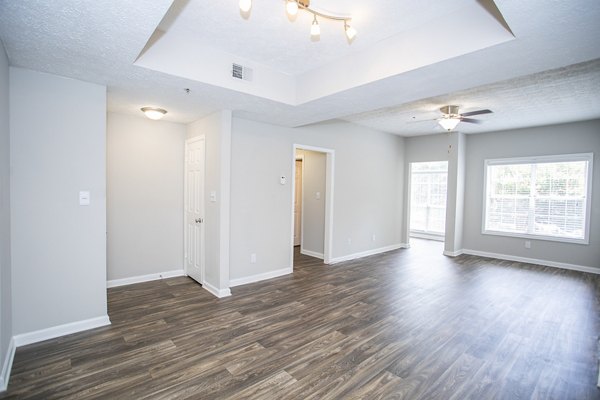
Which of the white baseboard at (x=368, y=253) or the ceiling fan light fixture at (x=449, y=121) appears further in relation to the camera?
the white baseboard at (x=368, y=253)

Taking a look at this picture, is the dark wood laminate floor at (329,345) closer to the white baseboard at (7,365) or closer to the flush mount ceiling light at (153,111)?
the white baseboard at (7,365)

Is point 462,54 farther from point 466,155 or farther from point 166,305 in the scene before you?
point 466,155

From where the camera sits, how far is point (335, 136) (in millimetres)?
5719

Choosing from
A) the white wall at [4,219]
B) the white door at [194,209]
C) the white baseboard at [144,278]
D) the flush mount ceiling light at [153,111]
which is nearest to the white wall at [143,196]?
the white baseboard at [144,278]

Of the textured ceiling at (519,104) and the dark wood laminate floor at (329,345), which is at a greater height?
the textured ceiling at (519,104)

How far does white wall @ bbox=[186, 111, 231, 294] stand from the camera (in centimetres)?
389

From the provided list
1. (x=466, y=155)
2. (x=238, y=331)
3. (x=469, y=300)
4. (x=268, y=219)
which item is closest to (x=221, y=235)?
(x=268, y=219)

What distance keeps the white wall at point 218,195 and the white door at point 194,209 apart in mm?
208

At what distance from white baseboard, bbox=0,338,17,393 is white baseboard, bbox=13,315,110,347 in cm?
8

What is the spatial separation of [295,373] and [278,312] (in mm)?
1172

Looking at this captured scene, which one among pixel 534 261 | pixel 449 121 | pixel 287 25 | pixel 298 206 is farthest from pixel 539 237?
pixel 287 25

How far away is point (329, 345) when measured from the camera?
277 centimetres

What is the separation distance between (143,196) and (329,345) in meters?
3.41

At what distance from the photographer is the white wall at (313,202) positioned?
6098mm
